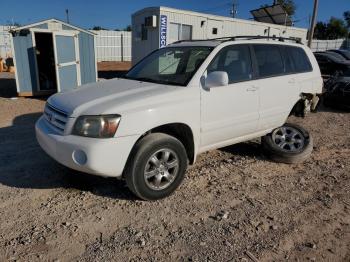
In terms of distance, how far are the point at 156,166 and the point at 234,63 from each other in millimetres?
1881

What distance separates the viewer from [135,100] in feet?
11.1

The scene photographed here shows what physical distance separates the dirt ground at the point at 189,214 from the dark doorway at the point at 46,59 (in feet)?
20.8

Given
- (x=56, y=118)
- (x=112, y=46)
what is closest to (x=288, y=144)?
(x=56, y=118)

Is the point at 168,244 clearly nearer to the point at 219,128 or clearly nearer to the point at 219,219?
the point at 219,219

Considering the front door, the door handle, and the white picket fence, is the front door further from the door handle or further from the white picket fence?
the white picket fence

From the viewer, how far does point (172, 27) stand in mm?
14438

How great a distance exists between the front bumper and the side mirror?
115 centimetres

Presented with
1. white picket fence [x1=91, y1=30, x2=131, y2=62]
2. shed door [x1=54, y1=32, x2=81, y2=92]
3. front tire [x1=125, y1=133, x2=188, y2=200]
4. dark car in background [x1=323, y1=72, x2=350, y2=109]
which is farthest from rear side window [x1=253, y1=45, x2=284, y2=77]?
white picket fence [x1=91, y1=30, x2=131, y2=62]

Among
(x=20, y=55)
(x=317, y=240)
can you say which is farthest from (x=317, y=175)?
(x=20, y=55)

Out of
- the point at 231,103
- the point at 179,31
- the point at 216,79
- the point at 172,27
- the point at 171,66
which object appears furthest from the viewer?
the point at 179,31

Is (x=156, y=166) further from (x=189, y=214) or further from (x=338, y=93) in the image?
(x=338, y=93)

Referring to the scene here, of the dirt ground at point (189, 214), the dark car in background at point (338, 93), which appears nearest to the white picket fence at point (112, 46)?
the dark car in background at point (338, 93)

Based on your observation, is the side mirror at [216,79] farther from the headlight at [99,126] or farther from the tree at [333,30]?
the tree at [333,30]

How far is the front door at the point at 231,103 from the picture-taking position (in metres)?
3.97
